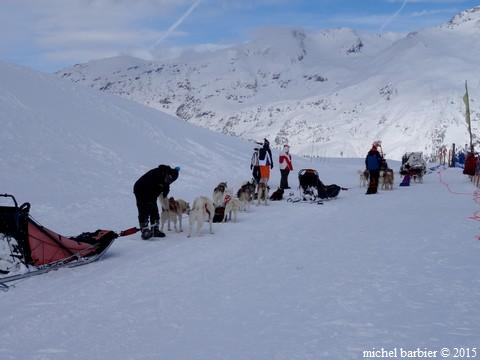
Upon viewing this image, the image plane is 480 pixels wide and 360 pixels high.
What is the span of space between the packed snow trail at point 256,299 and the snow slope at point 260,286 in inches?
0.6

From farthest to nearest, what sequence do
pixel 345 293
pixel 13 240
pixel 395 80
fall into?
1. pixel 395 80
2. pixel 13 240
3. pixel 345 293

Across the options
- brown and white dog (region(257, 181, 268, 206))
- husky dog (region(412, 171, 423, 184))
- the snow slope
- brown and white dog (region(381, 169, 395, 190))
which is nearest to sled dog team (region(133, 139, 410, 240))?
the snow slope

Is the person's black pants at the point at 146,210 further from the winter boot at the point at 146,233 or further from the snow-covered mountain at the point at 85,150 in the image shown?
the snow-covered mountain at the point at 85,150

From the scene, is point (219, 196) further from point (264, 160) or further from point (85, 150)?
point (85, 150)

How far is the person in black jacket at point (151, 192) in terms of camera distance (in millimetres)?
8289

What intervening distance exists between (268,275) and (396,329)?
1907 mm

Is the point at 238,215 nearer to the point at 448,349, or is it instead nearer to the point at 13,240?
the point at 13,240

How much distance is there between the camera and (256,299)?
494 cm

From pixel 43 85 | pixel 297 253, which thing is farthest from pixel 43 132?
pixel 297 253

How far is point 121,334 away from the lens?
4.14 m

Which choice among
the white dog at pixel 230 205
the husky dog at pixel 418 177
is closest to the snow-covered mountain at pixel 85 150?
the white dog at pixel 230 205

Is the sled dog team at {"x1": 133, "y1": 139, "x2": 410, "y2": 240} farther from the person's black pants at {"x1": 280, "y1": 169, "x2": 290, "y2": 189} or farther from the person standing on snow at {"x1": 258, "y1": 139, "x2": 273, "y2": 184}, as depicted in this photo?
the person's black pants at {"x1": 280, "y1": 169, "x2": 290, "y2": 189}

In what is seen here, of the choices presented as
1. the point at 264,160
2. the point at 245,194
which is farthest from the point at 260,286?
the point at 264,160

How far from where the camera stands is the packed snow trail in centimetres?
391
